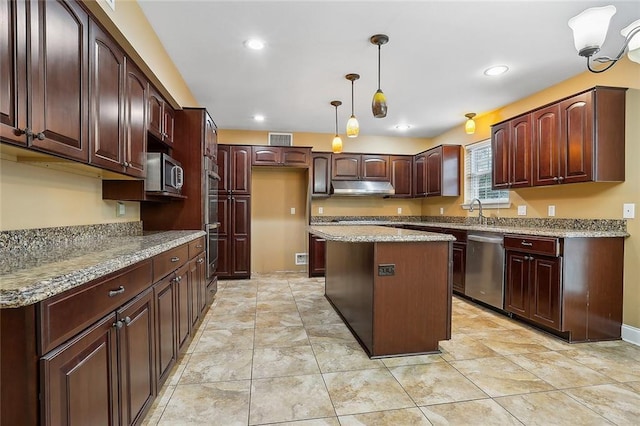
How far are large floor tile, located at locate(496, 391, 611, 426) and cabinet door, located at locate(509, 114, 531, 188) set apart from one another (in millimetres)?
2306

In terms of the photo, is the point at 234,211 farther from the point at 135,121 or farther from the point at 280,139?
the point at 135,121

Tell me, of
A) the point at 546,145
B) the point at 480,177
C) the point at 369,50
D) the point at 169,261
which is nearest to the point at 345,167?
the point at 480,177

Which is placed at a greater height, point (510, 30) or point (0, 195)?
point (510, 30)

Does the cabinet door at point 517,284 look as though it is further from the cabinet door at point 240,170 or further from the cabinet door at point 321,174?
the cabinet door at point 240,170

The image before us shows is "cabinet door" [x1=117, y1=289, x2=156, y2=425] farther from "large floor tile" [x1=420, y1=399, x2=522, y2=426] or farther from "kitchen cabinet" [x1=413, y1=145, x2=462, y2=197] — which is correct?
"kitchen cabinet" [x1=413, y1=145, x2=462, y2=197]

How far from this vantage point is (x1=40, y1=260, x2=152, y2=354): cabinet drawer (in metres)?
0.95

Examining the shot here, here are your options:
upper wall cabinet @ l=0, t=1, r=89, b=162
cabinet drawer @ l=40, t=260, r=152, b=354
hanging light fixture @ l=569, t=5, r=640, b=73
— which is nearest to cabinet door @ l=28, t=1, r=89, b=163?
upper wall cabinet @ l=0, t=1, r=89, b=162

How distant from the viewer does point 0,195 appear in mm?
1458

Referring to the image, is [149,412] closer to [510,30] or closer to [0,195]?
[0,195]

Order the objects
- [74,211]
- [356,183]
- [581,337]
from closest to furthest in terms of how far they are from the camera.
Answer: [74,211] → [581,337] → [356,183]

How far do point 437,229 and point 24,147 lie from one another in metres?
4.65

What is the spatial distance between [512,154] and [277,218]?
3857 mm

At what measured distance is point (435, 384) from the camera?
2133 millimetres

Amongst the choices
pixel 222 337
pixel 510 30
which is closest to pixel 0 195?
pixel 222 337
